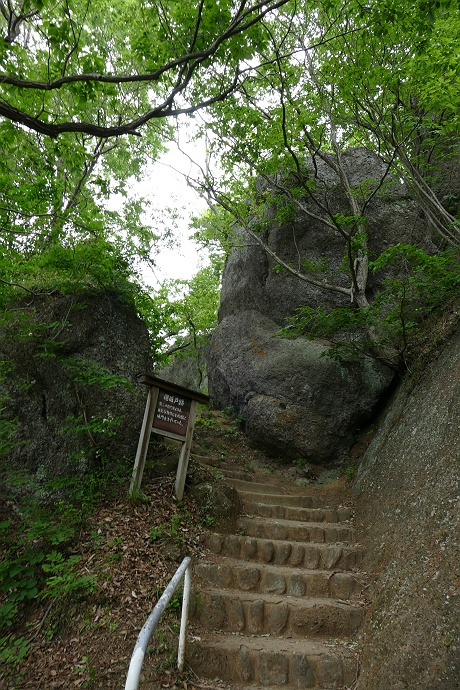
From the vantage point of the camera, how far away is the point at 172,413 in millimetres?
6289

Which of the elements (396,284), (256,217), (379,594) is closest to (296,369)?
(396,284)

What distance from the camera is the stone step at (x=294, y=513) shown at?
6844 mm

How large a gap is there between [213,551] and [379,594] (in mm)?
2052

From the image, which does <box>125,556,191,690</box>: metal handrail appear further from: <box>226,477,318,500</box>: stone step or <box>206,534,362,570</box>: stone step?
<box>226,477,318,500</box>: stone step

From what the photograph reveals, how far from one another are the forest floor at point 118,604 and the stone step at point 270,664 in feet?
0.80

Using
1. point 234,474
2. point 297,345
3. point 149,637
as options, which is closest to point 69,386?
point 234,474

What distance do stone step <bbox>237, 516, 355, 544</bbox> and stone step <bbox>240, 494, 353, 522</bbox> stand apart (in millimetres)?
414

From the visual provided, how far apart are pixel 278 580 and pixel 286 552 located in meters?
0.60

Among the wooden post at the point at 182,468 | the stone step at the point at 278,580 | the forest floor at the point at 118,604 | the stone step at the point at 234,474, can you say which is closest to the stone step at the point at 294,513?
the forest floor at the point at 118,604

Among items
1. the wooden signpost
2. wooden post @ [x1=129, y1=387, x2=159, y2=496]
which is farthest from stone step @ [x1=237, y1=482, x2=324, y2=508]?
wooden post @ [x1=129, y1=387, x2=159, y2=496]

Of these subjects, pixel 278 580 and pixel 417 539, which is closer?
pixel 417 539

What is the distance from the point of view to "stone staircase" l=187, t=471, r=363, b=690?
4078 millimetres

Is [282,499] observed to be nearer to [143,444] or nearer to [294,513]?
[294,513]

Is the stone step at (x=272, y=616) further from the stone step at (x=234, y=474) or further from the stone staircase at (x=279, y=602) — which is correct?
the stone step at (x=234, y=474)
